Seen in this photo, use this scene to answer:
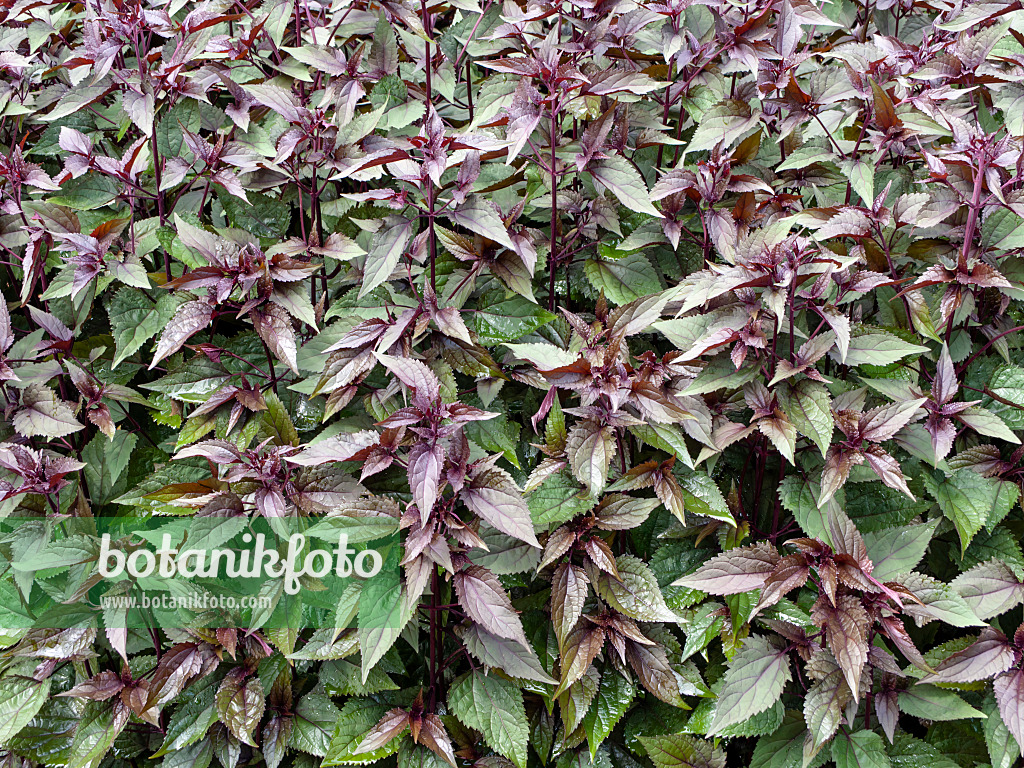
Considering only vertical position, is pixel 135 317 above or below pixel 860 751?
above

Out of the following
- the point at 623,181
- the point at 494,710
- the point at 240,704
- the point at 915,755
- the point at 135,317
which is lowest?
the point at 240,704

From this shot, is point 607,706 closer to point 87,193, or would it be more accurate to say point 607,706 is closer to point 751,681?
point 751,681

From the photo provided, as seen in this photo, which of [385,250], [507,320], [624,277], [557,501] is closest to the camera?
[557,501]

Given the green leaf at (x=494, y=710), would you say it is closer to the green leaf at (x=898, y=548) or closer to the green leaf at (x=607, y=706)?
the green leaf at (x=607, y=706)

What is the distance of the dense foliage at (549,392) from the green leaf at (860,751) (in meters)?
0.01

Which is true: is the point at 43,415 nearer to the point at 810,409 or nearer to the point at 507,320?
the point at 507,320

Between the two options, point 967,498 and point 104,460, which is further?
point 104,460

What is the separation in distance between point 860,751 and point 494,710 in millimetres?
904

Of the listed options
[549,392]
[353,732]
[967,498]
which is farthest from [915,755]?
[353,732]

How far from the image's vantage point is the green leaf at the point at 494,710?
1924 mm

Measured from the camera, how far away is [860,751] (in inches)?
74.1

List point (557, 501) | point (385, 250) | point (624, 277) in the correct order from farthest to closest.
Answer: point (624, 277) < point (385, 250) < point (557, 501)

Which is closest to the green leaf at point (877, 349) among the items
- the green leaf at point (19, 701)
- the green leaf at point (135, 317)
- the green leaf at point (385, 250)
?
the green leaf at point (385, 250)

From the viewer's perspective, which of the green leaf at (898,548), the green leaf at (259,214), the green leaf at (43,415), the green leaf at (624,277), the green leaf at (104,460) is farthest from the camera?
the green leaf at (259,214)
